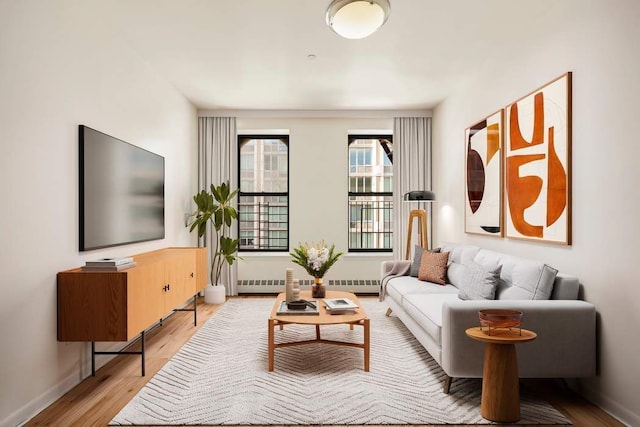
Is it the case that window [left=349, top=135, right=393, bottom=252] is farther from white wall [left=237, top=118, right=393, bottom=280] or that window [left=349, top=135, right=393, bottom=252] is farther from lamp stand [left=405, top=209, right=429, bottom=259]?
lamp stand [left=405, top=209, right=429, bottom=259]

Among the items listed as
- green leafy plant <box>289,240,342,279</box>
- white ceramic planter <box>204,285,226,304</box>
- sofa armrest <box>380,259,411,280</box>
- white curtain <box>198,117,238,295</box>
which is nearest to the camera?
green leafy plant <box>289,240,342,279</box>

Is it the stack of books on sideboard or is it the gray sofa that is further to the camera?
the stack of books on sideboard

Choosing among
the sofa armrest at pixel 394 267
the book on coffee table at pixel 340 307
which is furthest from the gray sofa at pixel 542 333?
the sofa armrest at pixel 394 267

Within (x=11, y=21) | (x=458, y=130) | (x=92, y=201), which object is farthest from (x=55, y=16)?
(x=458, y=130)

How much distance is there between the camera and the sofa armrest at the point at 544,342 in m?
2.63

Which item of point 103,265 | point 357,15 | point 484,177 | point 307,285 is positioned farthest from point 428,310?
point 307,285

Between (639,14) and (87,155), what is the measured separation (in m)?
3.46

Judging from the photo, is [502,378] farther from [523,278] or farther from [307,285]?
[307,285]

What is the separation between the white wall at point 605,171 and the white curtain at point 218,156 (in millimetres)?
4157

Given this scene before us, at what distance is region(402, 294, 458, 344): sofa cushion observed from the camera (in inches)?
117

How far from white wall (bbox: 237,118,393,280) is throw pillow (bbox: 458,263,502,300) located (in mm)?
2987

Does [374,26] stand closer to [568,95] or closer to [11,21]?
[568,95]

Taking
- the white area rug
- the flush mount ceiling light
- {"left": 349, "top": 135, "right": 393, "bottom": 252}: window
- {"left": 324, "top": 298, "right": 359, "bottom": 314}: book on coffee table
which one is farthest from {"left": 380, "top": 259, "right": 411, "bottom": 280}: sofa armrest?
the flush mount ceiling light

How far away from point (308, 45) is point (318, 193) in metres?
2.83
